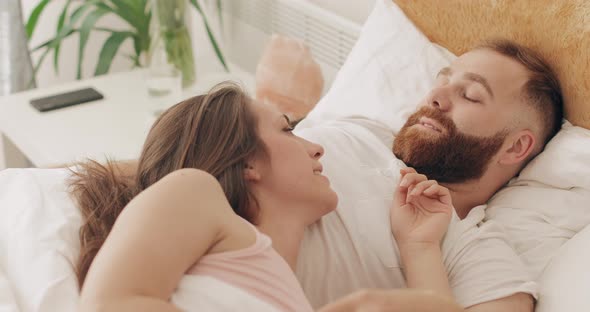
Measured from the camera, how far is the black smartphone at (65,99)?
99.0 inches

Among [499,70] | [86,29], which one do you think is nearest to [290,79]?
[499,70]

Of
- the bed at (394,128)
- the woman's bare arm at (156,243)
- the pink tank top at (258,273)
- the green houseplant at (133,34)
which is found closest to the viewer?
the woman's bare arm at (156,243)

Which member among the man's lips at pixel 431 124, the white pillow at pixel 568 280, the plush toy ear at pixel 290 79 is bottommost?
the plush toy ear at pixel 290 79

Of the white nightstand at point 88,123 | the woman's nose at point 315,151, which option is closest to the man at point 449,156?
the woman's nose at point 315,151

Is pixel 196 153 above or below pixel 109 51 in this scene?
above

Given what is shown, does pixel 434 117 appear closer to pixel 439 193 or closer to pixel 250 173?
pixel 439 193

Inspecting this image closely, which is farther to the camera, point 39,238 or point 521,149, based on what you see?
point 521,149

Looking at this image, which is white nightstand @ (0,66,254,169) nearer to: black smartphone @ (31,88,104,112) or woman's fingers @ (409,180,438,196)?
black smartphone @ (31,88,104,112)

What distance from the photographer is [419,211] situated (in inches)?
60.4

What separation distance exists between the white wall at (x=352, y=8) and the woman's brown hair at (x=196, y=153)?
1046mm

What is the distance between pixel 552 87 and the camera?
66.9 inches

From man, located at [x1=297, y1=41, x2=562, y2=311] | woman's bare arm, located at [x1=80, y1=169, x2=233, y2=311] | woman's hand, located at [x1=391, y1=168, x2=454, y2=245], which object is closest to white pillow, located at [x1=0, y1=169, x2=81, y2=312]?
woman's bare arm, located at [x1=80, y1=169, x2=233, y2=311]

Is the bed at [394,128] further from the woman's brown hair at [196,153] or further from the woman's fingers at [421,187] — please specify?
the woman's fingers at [421,187]

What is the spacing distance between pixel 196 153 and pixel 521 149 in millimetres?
676
